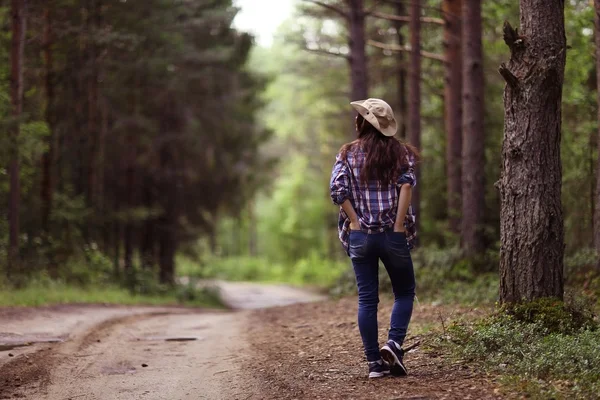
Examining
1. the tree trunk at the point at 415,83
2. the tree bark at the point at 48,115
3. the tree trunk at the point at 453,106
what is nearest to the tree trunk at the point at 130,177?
the tree bark at the point at 48,115

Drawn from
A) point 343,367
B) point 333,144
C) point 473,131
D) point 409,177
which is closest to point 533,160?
point 409,177

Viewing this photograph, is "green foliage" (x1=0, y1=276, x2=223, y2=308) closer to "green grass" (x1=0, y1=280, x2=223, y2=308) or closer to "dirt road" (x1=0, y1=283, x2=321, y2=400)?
"green grass" (x1=0, y1=280, x2=223, y2=308)

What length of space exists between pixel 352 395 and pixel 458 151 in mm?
14169

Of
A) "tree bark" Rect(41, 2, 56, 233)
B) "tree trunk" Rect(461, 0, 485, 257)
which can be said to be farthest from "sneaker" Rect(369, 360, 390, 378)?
"tree bark" Rect(41, 2, 56, 233)

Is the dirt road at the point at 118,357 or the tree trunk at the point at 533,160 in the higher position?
the tree trunk at the point at 533,160

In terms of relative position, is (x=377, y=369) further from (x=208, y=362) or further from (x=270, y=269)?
(x=270, y=269)

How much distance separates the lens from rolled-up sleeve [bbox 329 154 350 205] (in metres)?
6.33

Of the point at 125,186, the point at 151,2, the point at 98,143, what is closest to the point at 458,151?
the point at 151,2

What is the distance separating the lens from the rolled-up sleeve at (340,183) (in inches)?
249

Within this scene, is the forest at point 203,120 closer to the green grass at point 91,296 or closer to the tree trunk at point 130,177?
the tree trunk at point 130,177

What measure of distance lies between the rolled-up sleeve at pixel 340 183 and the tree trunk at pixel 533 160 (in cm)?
210

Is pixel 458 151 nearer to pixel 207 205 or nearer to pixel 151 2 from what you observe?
pixel 151 2

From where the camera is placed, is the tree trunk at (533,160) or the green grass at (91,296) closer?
the tree trunk at (533,160)

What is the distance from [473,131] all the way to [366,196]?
33.0ft
